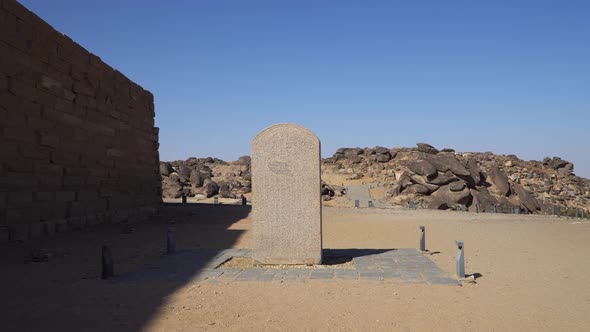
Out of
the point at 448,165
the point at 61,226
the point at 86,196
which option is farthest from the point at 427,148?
the point at 61,226

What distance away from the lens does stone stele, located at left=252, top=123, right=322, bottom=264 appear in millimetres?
7598

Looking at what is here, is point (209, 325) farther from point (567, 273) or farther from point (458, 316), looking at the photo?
point (567, 273)

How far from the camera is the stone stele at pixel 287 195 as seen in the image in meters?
7.60

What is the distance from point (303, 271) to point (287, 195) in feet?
4.31

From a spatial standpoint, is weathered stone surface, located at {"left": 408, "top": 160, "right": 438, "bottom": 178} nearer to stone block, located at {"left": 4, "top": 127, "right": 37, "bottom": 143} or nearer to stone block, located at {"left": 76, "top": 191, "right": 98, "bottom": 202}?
stone block, located at {"left": 76, "top": 191, "right": 98, "bottom": 202}

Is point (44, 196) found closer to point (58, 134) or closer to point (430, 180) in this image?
point (58, 134)

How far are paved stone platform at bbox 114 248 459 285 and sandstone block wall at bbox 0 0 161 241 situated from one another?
424 cm

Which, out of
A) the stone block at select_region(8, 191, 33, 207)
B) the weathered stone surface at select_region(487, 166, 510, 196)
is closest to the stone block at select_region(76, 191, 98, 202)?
the stone block at select_region(8, 191, 33, 207)

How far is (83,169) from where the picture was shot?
12.7 m

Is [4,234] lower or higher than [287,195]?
lower

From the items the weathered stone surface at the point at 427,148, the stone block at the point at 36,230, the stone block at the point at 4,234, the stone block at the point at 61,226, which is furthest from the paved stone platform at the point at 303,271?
the weathered stone surface at the point at 427,148

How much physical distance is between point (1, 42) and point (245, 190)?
24.5 m

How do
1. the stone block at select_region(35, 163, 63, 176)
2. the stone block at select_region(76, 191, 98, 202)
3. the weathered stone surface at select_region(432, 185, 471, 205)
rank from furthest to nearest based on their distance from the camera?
1. the weathered stone surface at select_region(432, 185, 471, 205)
2. the stone block at select_region(76, 191, 98, 202)
3. the stone block at select_region(35, 163, 63, 176)

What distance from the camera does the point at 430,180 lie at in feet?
101
